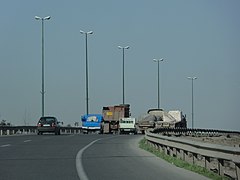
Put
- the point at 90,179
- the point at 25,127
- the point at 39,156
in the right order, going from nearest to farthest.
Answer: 1. the point at 90,179
2. the point at 39,156
3. the point at 25,127

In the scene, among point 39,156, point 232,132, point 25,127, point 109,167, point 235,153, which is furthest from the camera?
point 232,132

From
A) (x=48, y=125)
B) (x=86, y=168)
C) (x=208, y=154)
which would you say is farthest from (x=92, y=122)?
(x=208, y=154)

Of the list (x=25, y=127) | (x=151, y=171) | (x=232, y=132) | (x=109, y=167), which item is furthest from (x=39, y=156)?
(x=232, y=132)

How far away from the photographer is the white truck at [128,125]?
2793 inches

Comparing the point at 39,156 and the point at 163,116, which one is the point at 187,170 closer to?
the point at 39,156

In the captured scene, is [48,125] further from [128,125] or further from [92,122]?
[92,122]

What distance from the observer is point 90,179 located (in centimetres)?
1515

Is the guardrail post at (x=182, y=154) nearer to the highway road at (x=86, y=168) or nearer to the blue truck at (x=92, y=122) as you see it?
the highway road at (x=86, y=168)

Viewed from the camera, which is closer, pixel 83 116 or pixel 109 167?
pixel 109 167

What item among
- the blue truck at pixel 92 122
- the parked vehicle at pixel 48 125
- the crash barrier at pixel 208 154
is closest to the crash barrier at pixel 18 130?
the blue truck at pixel 92 122

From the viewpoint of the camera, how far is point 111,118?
73688 mm

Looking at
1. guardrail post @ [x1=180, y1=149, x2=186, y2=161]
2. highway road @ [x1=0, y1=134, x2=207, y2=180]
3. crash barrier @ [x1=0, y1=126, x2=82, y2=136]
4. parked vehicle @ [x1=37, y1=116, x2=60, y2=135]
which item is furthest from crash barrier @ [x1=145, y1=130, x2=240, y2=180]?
crash barrier @ [x1=0, y1=126, x2=82, y2=136]

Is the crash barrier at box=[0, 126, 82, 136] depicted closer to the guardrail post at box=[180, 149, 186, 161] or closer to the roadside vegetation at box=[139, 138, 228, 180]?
the roadside vegetation at box=[139, 138, 228, 180]

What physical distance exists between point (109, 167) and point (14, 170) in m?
3.07
